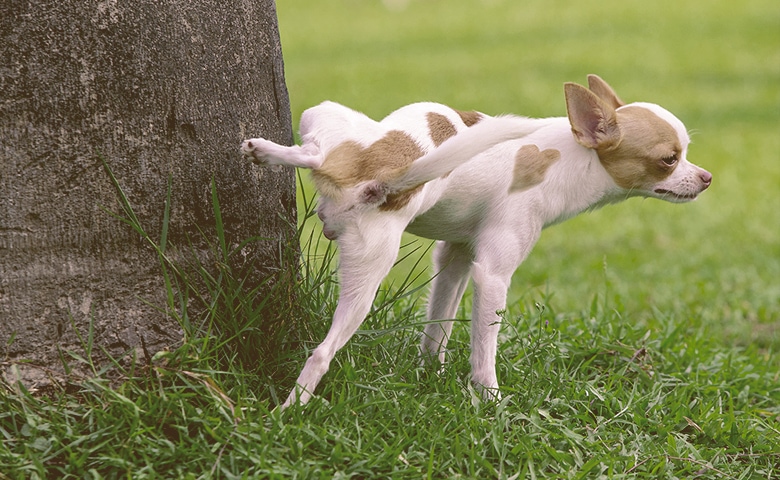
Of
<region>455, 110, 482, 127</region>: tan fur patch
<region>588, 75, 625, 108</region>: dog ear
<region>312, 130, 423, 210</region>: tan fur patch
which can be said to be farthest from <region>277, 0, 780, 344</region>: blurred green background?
<region>312, 130, 423, 210</region>: tan fur patch

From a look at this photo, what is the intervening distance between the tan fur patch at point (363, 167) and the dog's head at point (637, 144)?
0.66 m

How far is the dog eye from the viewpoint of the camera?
354cm

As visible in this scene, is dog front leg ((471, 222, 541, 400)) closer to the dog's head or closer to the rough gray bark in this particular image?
the dog's head

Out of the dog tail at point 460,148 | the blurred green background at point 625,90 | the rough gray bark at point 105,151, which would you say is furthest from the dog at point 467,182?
the blurred green background at point 625,90

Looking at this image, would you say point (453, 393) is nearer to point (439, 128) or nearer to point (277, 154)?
point (439, 128)

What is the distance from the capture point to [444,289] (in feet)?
12.6

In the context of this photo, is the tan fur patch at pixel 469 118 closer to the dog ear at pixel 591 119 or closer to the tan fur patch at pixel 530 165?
the tan fur patch at pixel 530 165

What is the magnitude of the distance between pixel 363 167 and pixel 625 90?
10789mm

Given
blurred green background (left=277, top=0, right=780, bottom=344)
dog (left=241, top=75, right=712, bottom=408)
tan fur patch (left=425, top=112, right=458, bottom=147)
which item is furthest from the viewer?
blurred green background (left=277, top=0, right=780, bottom=344)

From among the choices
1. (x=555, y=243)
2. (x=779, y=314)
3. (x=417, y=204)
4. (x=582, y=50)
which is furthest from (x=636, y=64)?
(x=417, y=204)

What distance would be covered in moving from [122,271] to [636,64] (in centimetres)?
1299

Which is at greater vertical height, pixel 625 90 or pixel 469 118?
pixel 469 118

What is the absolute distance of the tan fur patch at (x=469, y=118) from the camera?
354 centimetres

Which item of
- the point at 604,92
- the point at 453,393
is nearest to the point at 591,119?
the point at 604,92
